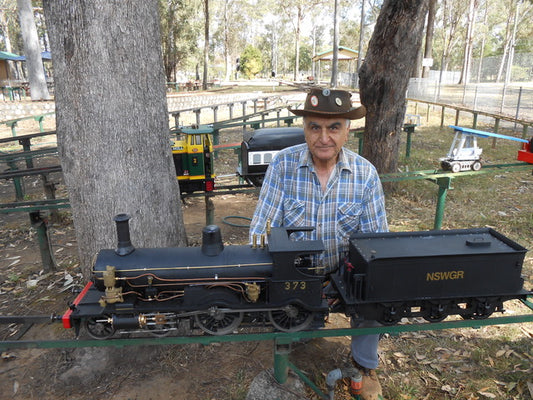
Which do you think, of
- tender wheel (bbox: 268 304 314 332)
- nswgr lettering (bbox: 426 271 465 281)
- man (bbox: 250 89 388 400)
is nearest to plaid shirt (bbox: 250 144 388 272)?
man (bbox: 250 89 388 400)

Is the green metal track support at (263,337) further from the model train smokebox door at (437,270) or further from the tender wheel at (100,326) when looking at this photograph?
the model train smokebox door at (437,270)

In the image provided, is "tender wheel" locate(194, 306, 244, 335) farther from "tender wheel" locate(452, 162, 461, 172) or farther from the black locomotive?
"tender wheel" locate(452, 162, 461, 172)

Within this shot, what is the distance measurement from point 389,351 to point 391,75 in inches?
226

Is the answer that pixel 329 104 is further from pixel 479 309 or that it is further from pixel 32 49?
pixel 32 49

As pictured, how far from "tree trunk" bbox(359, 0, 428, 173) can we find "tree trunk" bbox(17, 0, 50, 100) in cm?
2557

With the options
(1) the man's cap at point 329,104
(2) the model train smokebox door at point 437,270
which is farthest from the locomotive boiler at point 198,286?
(1) the man's cap at point 329,104

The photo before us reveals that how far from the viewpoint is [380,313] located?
2887 mm

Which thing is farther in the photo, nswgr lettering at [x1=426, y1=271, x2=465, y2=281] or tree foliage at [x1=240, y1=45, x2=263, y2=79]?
tree foliage at [x1=240, y1=45, x2=263, y2=79]

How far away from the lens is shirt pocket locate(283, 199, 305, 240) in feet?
11.1

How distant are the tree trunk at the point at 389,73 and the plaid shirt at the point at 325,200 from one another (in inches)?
216

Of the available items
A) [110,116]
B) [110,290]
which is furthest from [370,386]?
[110,116]

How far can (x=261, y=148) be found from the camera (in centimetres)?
716

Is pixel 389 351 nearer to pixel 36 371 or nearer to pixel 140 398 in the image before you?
pixel 140 398

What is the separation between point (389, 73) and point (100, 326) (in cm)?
736
